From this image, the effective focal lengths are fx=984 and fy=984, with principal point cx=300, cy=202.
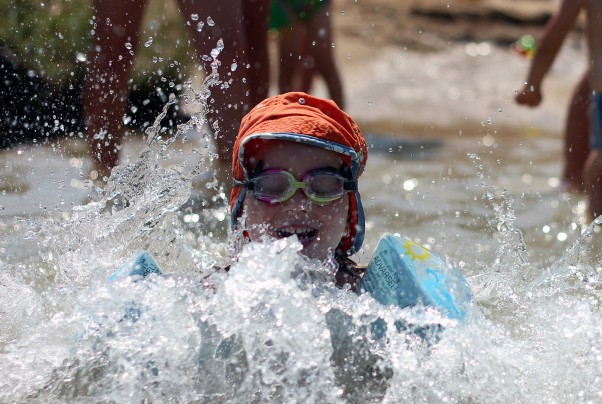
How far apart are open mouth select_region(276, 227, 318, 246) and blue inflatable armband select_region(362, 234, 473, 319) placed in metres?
0.22

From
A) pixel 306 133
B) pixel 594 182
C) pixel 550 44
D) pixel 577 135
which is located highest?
pixel 306 133

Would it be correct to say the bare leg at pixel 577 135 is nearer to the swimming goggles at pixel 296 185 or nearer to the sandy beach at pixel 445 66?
the sandy beach at pixel 445 66

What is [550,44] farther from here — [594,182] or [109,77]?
[109,77]

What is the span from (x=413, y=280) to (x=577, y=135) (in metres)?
3.20

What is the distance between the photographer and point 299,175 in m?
3.09

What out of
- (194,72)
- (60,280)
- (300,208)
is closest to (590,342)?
(300,208)

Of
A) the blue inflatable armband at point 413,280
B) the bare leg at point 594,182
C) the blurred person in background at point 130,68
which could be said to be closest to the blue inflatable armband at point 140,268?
the blue inflatable armband at point 413,280

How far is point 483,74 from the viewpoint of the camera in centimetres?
1045

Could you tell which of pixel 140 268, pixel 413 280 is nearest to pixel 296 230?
pixel 413 280

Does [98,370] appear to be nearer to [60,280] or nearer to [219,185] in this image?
[60,280]

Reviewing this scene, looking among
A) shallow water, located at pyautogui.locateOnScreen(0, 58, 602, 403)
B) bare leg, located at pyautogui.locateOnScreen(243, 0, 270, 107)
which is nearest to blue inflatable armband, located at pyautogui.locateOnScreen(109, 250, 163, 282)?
shallow water, located at pyautogui.locateOnScreen(0, 58, 602, 403)

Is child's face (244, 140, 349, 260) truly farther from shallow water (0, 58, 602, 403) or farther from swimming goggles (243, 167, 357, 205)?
shallow water (0, 58, 602, 403)

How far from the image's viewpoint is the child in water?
3.07 meters

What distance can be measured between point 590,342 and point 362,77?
283 inches
